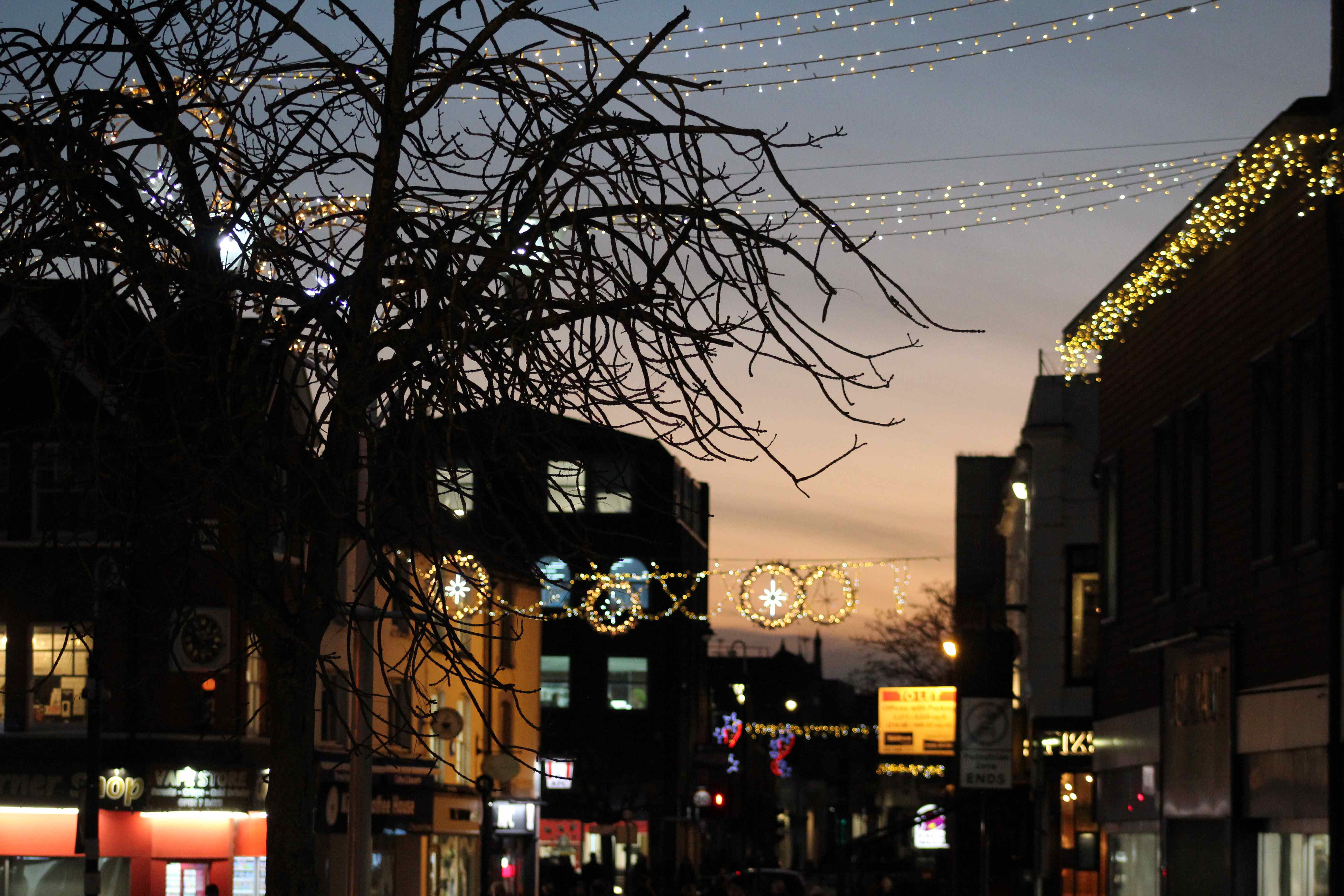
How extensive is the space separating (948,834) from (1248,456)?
104 ft

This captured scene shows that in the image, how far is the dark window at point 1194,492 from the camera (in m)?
20.2

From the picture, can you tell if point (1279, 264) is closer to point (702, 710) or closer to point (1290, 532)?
point (1290, 532)

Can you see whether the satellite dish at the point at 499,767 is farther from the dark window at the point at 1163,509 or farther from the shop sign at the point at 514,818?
the shop sign at the point at 514,818

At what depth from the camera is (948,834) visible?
48.6 meters

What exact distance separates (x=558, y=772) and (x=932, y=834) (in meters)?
23.9

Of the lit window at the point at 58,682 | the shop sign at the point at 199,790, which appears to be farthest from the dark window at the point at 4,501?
the shop sign at the point at 199,790

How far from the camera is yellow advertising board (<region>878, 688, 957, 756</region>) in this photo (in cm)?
4041

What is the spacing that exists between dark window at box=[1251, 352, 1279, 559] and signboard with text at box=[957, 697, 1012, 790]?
7189 millimetres

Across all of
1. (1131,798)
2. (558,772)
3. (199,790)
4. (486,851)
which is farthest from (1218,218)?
(199,790)

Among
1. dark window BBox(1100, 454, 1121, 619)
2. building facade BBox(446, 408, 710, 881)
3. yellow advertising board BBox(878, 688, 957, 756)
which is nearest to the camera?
dark window BBox(1100, 454, 1121, 619)

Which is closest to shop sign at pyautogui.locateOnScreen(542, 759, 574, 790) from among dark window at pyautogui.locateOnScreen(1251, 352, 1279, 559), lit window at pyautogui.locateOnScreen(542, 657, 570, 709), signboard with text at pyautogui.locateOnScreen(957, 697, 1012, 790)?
signboard with text at pyautogui.locateOnScreen(957, 697, 1012, 790)

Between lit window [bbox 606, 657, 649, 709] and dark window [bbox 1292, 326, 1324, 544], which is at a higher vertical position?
dark window [bbox 1292, 326, 1324, 544]

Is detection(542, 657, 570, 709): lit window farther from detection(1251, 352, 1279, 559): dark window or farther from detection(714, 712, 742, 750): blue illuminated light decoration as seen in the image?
detection(1251, 352, 1279, 559): dark window

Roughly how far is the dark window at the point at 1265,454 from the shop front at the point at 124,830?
19.9m
